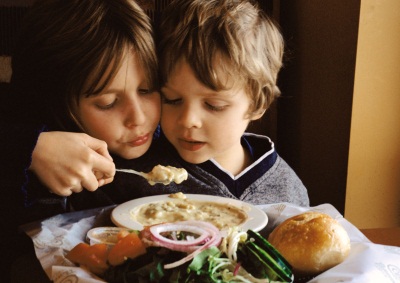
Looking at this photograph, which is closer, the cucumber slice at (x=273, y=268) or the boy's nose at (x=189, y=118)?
the cucumber slice at (x=273, y=268)

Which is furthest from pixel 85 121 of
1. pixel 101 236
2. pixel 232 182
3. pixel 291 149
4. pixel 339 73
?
pixel 291 149

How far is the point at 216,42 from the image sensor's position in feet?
4.94

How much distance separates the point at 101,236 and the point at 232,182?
0.64m

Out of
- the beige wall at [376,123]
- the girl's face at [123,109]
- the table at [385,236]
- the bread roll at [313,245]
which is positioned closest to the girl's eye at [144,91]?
the girl's face at [123,109]

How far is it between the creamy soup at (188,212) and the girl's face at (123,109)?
0.69 ft

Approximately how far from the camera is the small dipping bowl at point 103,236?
1.14 meters

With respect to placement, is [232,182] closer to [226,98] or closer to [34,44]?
[226,98]

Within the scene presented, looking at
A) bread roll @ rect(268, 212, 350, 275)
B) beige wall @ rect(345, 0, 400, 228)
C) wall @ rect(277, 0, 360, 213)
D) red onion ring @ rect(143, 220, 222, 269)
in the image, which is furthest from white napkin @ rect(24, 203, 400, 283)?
wall @ rect(277, 0, 360, 213)

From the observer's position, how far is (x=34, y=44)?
4.83ft

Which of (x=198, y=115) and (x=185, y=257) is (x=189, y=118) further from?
(x=185, y=257)

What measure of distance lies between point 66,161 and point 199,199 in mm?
436

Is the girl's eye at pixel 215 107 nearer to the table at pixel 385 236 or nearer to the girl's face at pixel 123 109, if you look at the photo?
the girl's face at pixel 123 109

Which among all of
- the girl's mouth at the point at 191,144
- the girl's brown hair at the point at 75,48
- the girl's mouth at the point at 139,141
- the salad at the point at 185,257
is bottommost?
the salad at the point at 185,257

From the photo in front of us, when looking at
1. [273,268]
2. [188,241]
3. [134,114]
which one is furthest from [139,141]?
[273,268]
